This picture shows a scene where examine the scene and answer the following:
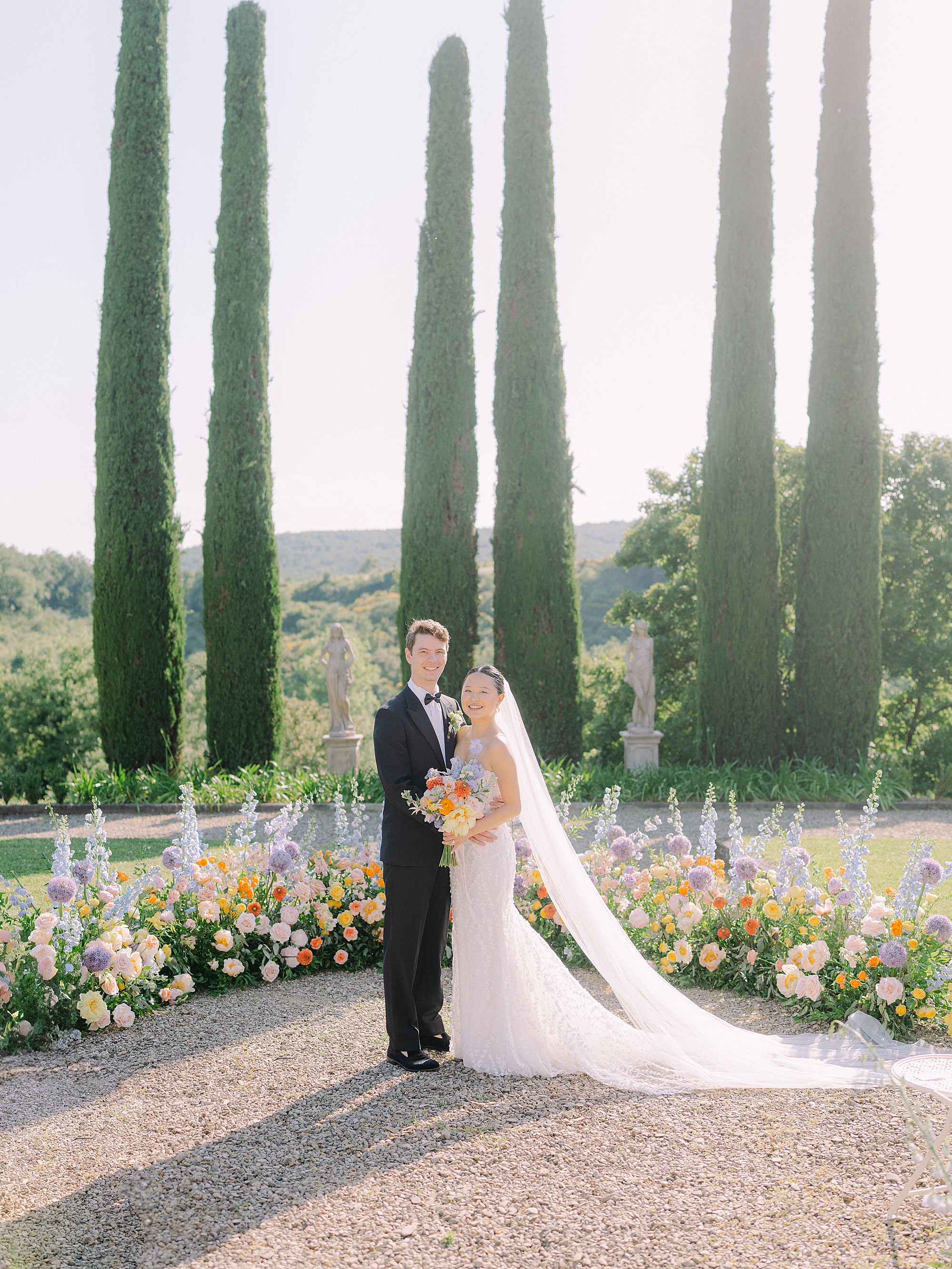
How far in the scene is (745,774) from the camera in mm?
11656

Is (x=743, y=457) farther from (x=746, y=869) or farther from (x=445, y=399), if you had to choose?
(x=746, y=869)

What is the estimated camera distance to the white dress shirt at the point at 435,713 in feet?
12.4

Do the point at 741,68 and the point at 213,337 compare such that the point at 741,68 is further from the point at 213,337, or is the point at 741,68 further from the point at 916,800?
the point at 916,800

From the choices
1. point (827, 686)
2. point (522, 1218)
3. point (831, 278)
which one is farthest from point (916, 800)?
point (522, 1218)

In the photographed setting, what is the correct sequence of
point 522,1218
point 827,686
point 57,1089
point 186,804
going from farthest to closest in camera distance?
point 827,686 < point 186,804 < point 57,1089 < point 522,1218

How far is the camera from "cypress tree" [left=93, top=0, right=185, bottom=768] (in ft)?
40.5

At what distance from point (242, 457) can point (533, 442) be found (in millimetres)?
4211

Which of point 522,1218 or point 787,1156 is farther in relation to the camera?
point 787,1156

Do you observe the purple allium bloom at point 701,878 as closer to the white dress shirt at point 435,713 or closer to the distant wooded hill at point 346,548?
the white dress shirt at point 435,713

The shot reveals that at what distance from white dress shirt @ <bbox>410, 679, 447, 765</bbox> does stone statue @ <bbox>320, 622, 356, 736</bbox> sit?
8810 millimetres

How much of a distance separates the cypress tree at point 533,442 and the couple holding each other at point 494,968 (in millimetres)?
8866

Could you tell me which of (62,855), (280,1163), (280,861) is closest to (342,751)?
(280,861)

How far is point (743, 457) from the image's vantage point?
1270cm

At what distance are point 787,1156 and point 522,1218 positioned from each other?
0.91 meters
